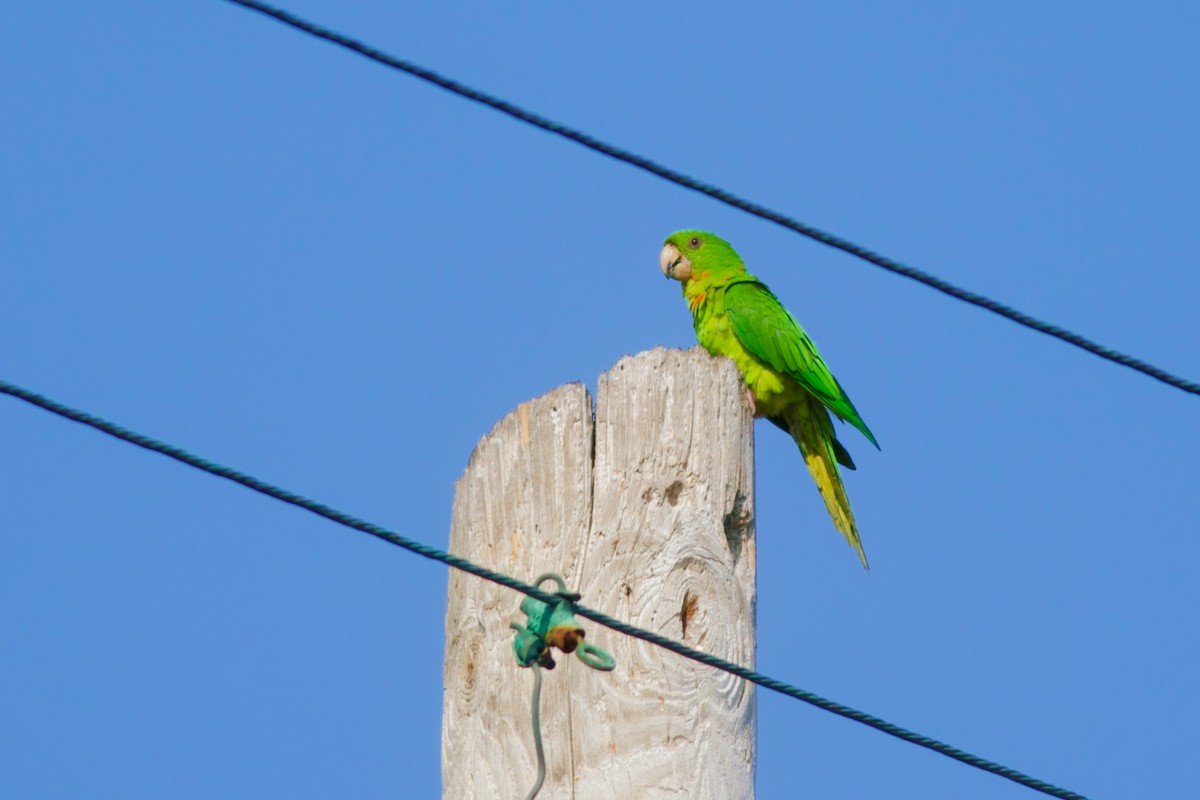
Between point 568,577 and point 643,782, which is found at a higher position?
point 568,577

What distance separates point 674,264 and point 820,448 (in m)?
1.48

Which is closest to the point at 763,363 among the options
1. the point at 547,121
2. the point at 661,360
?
the point at 661,360

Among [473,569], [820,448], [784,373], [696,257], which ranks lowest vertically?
[473,569]

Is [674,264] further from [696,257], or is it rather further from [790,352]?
[790,352]

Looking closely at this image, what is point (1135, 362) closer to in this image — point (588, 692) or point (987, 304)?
point (987, 304)

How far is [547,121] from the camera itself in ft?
10.9

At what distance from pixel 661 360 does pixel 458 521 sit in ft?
2.34

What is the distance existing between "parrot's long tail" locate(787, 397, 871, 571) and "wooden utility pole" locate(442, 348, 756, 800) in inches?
119

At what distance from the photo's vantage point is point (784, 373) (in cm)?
749

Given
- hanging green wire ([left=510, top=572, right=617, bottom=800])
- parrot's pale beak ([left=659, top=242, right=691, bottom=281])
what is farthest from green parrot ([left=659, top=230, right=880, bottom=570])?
hanging green wire ([left=510, top=572, right=617, bottom=800])

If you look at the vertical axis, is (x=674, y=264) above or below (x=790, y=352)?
above

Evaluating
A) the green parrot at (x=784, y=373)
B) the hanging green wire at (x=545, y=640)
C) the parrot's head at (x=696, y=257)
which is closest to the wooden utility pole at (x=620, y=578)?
the hanging green wire at (x=545, y=640)

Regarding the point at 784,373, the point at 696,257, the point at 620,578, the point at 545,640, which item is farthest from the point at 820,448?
the point at 545,640

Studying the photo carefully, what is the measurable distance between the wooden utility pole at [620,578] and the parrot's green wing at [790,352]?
9.96 feet
